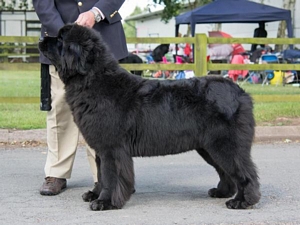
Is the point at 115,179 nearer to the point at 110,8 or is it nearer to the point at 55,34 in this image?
the point at 55,34

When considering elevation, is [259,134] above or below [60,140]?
below

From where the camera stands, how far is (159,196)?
5.72m

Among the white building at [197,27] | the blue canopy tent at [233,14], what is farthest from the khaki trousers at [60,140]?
the white building at [197,27]

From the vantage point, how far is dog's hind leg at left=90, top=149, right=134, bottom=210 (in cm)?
502

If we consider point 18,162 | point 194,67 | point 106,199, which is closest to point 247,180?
point 106,199

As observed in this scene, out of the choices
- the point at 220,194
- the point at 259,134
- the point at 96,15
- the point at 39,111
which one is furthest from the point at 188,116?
the point at 39,111

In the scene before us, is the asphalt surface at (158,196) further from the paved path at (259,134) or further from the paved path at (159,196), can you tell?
the paved path at (259,134)

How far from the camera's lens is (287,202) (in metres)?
5.45

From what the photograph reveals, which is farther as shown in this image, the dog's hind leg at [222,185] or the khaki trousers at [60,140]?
the khaki trousers at [60,140]

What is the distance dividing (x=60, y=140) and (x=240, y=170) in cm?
192

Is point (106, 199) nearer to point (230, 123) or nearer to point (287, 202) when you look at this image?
point (230, 123)

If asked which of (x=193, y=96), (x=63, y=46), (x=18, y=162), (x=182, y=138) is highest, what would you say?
(x=63, y=46)

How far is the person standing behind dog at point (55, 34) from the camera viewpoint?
556cm

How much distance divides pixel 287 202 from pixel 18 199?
2515mm
